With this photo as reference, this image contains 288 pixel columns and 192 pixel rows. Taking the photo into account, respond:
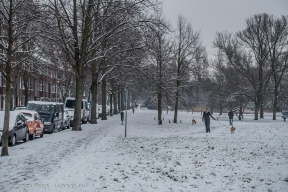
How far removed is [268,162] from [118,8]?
13421 mm

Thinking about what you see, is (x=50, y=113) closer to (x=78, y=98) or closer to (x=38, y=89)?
(x=78, y=98)

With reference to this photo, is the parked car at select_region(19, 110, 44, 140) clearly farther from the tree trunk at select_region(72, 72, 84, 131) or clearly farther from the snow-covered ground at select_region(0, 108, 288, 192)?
the snow-covered ground at select_region(0, 108, 288, 192)

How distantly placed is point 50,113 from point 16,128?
8.96m

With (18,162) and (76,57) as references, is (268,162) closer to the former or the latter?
(18,162)

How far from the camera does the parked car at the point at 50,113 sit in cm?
2569

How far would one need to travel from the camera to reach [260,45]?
167 feet

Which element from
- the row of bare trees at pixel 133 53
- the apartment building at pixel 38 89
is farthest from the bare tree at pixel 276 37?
the apartment building at pixel 38 89

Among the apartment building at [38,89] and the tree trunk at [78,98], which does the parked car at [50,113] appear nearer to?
the tree trunk at [78,98]

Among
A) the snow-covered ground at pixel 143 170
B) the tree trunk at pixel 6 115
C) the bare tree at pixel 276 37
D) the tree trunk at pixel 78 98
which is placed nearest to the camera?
the snow-covered ground at pixel 143 170

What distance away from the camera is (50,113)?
26.5 m

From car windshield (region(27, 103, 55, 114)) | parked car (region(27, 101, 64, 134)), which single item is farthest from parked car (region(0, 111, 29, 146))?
car windshield (region(27, 103, 55, 114))

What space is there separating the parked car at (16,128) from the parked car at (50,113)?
6.23 metres

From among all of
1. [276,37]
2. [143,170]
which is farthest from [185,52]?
[143,170]

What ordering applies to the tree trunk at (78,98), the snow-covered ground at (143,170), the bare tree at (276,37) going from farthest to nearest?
1. the bare tree at (276,37)
2. the tree trunk at (78,98)
3. the snow-covered ground at (143,170)
